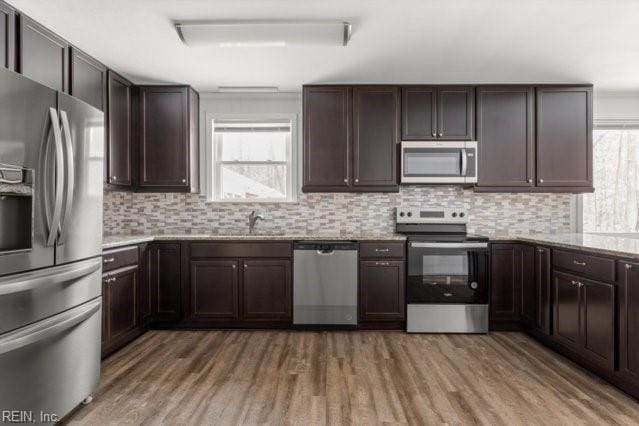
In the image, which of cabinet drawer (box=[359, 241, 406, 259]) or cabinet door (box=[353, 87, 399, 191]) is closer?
cabinet drawer (box=[359, 241, 406, 259])

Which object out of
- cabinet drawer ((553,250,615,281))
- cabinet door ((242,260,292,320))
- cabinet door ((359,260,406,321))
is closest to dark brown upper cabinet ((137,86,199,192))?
cabinet door ((242,260,292,320))

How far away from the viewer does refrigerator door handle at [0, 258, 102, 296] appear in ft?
5.56

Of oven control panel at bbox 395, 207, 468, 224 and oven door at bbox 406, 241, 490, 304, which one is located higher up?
oven control panel at bbox 395, 207, 468, 224

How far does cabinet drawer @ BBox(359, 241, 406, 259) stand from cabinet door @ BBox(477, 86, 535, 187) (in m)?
1.11

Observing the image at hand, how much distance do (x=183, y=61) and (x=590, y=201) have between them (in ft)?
14.6

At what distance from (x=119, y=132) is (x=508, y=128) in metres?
3.83

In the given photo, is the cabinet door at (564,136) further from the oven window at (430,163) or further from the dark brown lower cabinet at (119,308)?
the dark brown lower cabinet at (119,308)

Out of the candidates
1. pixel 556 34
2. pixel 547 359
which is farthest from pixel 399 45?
pixel 547 359

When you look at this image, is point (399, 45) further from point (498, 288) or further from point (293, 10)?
point (498, 288)

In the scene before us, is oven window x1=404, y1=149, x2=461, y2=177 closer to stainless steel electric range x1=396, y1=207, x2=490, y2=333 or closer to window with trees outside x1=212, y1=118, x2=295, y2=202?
stainless steel electric range x1=396, y1=207, x2=490, y2=333

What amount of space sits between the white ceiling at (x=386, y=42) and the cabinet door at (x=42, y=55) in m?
0.08

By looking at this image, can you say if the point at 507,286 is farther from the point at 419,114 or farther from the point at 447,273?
the point at 419,114

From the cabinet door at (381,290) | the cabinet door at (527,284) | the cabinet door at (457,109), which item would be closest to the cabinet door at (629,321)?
the cabinet door at (527,284)

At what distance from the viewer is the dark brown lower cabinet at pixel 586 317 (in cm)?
252
